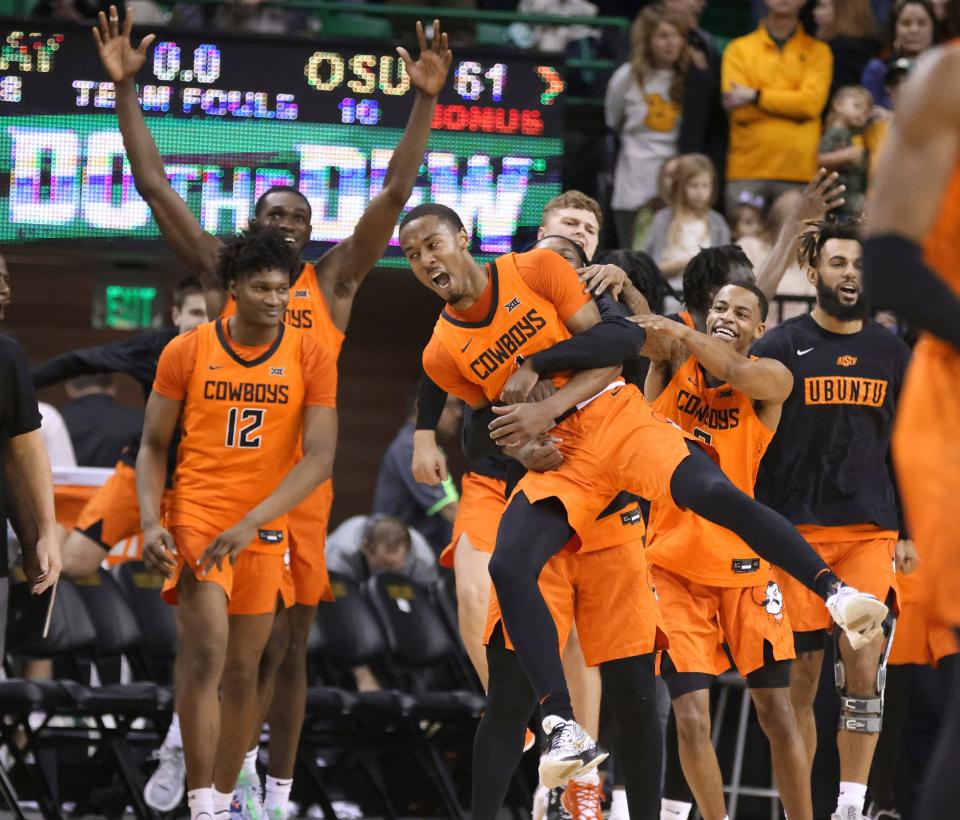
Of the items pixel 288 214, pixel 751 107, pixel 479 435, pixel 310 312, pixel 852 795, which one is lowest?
pixel 852 795

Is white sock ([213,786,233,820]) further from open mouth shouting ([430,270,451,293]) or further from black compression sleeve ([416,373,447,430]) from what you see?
open mouth shouting ([430,270,451,293])

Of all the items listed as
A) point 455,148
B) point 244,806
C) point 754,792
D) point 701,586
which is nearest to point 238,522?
point 244,806

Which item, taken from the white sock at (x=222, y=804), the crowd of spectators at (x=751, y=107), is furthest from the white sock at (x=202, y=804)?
the crowd of spectators at (x=751, y=107)

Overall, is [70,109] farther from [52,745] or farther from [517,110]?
[52,745]

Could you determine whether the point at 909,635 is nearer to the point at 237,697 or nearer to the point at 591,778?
the point at 591,778

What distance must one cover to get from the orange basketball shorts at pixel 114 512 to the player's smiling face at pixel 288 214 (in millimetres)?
1263

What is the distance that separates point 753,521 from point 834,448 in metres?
1.45

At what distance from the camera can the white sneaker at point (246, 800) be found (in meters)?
6.37

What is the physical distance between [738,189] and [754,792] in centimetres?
404

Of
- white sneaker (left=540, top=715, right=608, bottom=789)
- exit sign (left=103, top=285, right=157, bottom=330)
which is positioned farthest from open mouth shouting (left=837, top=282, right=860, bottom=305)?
exit sign (left=103, top=285, right=157, bottom=330)

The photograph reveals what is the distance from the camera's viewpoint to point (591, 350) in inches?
202

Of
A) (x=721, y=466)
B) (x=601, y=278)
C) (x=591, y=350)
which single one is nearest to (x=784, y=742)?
(x=721, y=466)

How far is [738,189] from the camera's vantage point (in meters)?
10.4

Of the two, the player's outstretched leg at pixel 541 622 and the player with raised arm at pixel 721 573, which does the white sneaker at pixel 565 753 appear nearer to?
the player's outstretched leg at pixel 541 622
